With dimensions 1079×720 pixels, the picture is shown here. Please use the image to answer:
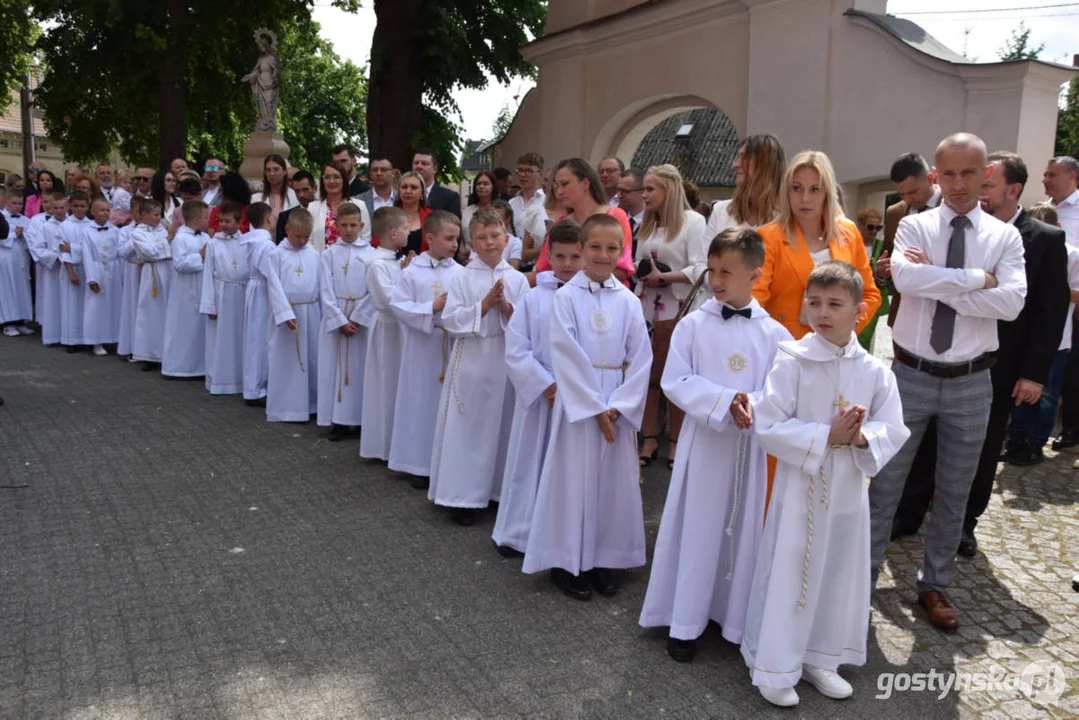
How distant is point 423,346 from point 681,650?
324 cm

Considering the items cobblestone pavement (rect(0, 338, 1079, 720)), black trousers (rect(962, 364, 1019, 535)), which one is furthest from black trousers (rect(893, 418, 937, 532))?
black trousers (rect(962, 364, 1019, 535))

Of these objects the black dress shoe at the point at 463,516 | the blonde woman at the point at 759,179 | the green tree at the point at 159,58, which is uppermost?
the green tree at the point at 159,58

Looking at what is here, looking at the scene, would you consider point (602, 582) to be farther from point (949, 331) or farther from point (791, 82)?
point (791, 82)

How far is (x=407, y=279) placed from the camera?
6277 millimetres

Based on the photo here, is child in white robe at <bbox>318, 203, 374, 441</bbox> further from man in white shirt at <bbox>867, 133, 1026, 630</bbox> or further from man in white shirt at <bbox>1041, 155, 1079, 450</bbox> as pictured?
man in white shirt at <bbox>1041, 155, 1079, 450</bbox>

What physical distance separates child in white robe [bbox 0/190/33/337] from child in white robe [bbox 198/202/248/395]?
5.45 meters

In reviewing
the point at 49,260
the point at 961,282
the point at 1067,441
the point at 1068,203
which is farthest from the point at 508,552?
the point at 49,260

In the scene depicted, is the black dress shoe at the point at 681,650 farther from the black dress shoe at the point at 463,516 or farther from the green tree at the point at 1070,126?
the green tree at the point at 1070,126

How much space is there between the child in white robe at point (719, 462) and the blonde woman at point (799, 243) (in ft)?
1.91

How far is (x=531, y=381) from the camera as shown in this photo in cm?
479

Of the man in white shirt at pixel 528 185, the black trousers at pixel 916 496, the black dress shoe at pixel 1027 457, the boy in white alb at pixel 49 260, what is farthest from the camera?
the boy in white alb at pixel 49 260

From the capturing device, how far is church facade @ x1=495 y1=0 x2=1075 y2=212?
330 inches

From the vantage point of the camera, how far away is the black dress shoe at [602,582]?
4.57 m

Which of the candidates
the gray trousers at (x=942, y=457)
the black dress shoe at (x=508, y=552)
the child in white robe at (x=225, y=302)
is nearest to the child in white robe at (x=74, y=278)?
the child in white robe at (x=225, y=302)
